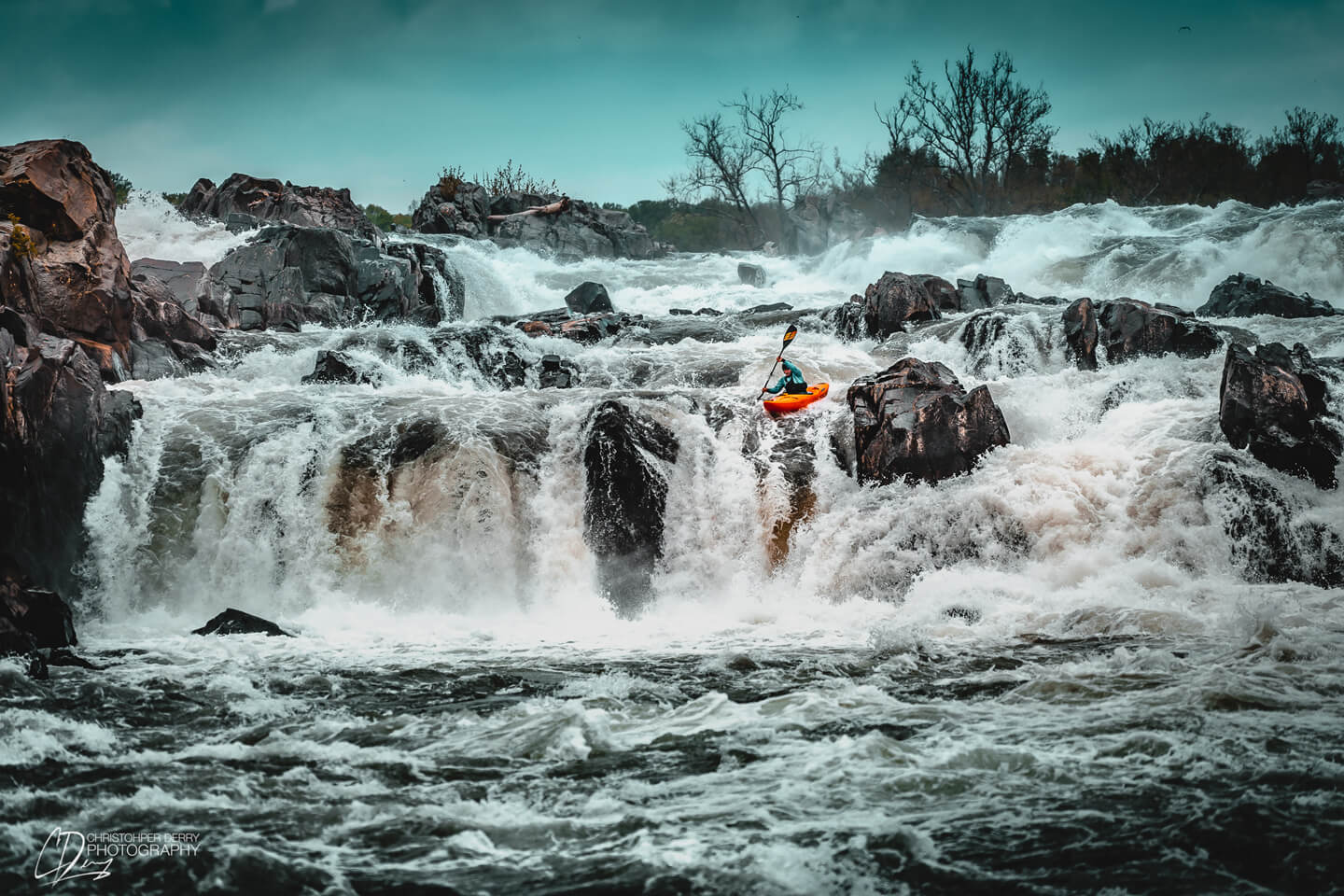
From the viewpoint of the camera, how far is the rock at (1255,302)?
1474 centimetres

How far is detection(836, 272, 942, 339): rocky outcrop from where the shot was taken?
15367mm

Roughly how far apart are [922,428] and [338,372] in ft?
26.7

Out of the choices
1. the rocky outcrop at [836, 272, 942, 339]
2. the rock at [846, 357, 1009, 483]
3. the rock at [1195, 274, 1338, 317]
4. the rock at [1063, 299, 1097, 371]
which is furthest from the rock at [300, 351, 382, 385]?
the rock at [1195, 274, 1338, 317]

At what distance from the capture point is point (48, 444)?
864 cm

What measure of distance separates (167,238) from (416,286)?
562 centimetres

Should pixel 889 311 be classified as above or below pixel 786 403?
above

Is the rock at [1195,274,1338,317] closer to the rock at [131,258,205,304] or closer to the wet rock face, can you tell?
the wet rock face

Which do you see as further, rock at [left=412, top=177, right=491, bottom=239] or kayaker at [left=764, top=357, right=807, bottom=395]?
rock at [left=412, top=177, right=491, bottom=239]

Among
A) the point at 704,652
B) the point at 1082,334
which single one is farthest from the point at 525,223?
the point at 704,652

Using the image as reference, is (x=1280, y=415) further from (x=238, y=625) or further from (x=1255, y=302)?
(x=238, y=625)

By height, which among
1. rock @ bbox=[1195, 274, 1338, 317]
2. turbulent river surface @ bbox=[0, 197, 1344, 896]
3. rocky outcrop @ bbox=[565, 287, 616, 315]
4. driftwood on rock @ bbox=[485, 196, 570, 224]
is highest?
driftwood on rock @ bbox=[485, 196, 570, 224]

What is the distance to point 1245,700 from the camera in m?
5.05

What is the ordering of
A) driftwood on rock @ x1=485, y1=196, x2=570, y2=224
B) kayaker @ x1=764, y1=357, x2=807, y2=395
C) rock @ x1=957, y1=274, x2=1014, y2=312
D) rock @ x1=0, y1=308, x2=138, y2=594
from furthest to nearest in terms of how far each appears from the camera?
driftwood on rock @ x1=485, y1=196, x2=570, y2=224 < rock @ x1=957, y1=274, x2=1014, y2=312 < kayaker @ x1=764, y1=357, x2=807, y2=395 < rock @ x1=0, y1=308, x2=138, y2=594

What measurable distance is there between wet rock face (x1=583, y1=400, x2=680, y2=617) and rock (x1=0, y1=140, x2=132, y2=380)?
6592 millimetres
